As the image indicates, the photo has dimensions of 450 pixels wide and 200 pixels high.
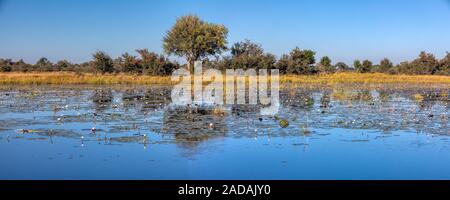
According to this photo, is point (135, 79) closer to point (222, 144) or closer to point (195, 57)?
point (195, 57)

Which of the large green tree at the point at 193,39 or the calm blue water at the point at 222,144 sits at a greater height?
the large green tree at the point at 193,39

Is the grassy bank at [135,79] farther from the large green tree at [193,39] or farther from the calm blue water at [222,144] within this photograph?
the calm blue water at [222,144]

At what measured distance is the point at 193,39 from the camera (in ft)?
130

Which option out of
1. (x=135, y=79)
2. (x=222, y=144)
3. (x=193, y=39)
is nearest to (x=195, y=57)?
(x=193, y=39)

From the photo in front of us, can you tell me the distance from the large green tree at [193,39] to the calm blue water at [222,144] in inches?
983

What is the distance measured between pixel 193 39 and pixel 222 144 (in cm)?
3051

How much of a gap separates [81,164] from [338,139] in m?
4.72

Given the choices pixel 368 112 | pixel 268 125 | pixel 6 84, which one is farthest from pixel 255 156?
pixel 6 84

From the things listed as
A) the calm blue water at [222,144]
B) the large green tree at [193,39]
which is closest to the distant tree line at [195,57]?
the large green tree at [193,39]

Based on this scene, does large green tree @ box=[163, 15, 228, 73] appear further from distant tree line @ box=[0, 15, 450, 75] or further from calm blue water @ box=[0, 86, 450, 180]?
calm blue water @ box=[0, 86, 450, 180]

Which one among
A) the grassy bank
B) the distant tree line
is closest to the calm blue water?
the grassy bank

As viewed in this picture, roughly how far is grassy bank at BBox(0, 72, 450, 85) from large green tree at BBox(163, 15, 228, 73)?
5.60 meters

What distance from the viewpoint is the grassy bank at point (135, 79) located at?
30.2 meters
